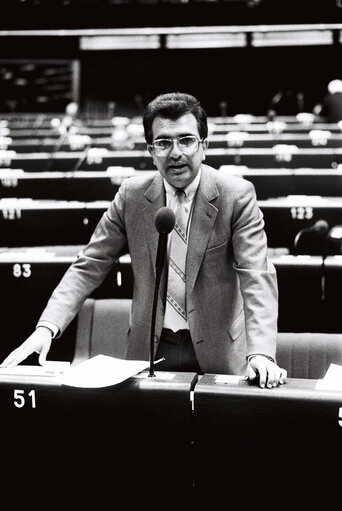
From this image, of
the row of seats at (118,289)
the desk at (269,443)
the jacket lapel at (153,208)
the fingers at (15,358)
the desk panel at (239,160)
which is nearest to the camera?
the desk at (269,443)

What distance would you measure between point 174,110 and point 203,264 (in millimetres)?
387

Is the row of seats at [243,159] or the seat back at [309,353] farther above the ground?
the row of seats at [243,159]

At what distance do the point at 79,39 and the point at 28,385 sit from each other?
8.46m

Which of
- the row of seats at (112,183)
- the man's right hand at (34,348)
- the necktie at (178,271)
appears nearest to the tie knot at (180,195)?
the necktie at (178,271)

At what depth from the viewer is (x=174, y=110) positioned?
149cm

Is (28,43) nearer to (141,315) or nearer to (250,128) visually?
(250,128)

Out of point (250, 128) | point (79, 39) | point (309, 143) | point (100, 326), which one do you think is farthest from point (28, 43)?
point (100, 326)

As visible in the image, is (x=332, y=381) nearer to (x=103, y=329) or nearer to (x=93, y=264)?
(x=93, y=264)

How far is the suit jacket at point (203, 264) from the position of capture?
1537mm

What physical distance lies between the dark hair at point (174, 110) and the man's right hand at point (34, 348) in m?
0.53

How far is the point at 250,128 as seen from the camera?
7.31 m

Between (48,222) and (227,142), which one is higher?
(227,142)

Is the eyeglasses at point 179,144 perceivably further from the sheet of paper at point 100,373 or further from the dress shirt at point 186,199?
the sheet of paper at point 100,373

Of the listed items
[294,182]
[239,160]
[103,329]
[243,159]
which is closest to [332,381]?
[103,329]
